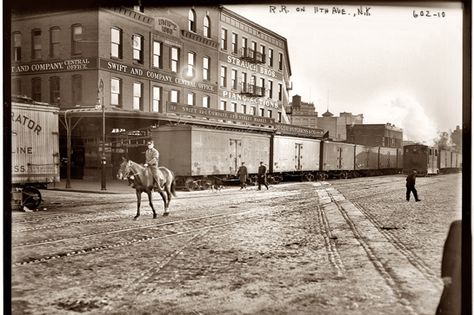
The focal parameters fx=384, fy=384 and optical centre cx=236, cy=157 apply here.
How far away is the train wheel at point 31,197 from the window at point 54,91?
0.57 m

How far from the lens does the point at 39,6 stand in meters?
2.34

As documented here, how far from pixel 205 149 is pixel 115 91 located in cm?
63

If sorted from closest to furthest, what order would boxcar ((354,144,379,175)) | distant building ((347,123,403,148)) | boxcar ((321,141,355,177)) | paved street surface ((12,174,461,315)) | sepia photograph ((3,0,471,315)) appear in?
paved street surface ((12,174,461,315)) < sepia photograph ((3,0,471,315)) < distant building ((347,123,403,148)) < boxcar ((354,144,379,175)) < boxcar ((321,141,355,177))

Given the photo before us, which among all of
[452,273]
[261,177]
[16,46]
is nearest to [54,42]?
[16,46]

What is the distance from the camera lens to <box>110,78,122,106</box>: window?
2.25 meters

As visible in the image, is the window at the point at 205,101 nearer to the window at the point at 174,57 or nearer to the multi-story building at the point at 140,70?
the multi-story building at the point at 140,70

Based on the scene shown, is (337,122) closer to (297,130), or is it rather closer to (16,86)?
(297,130)

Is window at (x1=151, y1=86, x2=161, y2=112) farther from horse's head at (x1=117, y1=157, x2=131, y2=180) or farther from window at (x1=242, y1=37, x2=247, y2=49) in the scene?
window at (x1=242, y1=37, x2=247, y2=49)

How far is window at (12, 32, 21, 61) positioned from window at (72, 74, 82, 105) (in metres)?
0.40

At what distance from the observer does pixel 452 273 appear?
84.4 inches

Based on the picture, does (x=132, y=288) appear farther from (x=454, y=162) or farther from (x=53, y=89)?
(x=454, y=162)

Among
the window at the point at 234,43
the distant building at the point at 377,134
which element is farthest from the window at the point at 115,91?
the distant building at the point at 377,134

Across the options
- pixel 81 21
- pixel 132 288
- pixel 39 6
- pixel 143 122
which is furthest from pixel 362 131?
pixel 39 6

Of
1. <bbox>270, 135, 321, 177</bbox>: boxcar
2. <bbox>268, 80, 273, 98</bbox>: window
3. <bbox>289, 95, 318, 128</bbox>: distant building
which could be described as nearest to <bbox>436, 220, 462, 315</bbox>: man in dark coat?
<bbox>270, 135, 321, 177</bbox>: boxcar
